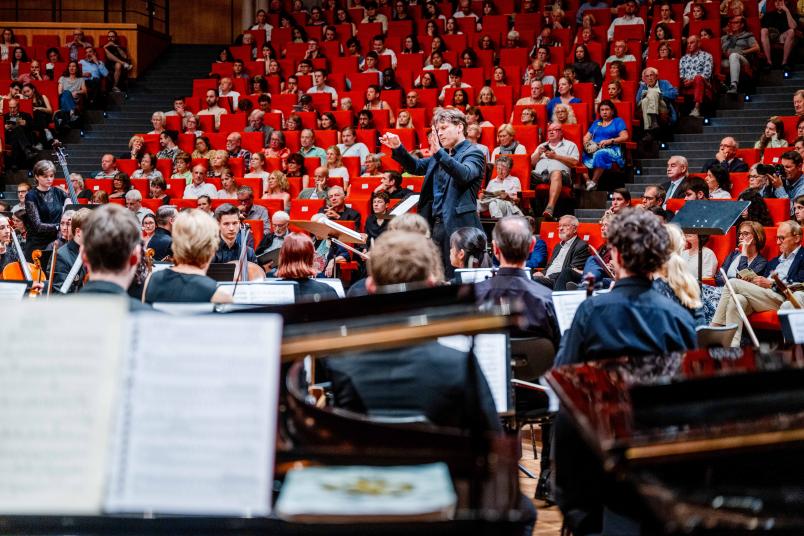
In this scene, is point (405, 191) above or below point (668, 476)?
above

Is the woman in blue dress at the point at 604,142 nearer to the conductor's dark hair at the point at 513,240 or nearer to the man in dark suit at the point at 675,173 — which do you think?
the man in dark suit at the point at 675,173

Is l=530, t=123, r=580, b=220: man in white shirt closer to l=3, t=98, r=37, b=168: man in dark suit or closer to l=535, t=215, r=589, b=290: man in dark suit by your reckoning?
l=535, t=215, r=589, b=290: man in dark suit

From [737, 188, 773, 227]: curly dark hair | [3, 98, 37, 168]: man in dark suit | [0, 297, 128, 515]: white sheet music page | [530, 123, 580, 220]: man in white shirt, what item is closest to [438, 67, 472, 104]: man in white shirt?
[530, 123, 580, 220]: man in white shirt

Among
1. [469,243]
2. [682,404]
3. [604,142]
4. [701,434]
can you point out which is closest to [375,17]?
[604,142]

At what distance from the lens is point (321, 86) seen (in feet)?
34.9

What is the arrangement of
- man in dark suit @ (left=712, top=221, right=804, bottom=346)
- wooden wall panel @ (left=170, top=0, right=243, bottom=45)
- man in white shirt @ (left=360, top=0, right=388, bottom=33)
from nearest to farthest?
man in dark suit @ (left=712, top=221, right=804, bottom=346)
man in white shirt @ (left=360, top=0, right=388, bottom=33)
wooden wall panel @ (left=170, top=0, right=243, bottom=45)

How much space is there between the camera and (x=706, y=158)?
847cm

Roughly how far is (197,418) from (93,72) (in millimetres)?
11756

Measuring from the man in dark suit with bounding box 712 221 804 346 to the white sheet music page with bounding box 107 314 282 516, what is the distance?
4896mm

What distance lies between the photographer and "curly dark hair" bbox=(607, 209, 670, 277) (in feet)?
8.55

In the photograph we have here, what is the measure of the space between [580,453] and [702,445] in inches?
34.8

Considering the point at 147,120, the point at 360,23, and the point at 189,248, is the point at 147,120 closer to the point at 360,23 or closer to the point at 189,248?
the point at 360,23

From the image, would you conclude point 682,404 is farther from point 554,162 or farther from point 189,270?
point 554,162

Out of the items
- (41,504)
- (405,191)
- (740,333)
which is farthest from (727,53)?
(41,504)
